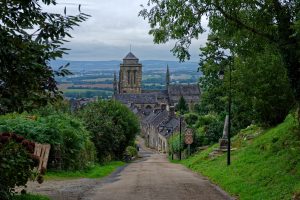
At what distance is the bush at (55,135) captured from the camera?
75.7 ft

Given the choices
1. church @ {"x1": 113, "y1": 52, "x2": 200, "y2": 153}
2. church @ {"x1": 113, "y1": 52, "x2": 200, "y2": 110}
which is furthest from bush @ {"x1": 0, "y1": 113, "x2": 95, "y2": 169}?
church @ {"x1": 113, "y1": 52, "x2": 200, "y2": 110}

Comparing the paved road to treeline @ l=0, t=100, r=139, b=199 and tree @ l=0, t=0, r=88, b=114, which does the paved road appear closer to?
treeline @ l=0, t=100, r=139, b=199

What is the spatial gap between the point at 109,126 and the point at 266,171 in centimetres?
2608

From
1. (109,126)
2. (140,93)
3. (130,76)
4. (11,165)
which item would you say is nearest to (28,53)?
(11,165)

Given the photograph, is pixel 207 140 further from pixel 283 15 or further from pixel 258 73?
pixel 283 15

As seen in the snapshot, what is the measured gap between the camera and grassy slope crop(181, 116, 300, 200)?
15.0 meters

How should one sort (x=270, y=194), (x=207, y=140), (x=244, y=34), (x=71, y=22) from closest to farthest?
(x=71, y=22), (x=270, y=194), (x=244, y=34), (x=207, y=140)

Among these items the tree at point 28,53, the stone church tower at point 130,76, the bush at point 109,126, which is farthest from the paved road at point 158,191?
the stone church tower at point 130,76

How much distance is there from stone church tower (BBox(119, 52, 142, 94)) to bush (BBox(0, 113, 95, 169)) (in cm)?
16920

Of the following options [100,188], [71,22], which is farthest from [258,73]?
[71,22]

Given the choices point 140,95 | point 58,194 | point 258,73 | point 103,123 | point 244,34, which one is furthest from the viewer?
point 140,95

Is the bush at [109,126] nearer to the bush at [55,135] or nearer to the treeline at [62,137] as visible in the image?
the treeline at [62,137]

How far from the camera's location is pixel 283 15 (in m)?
16.2

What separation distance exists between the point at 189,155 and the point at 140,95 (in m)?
135
